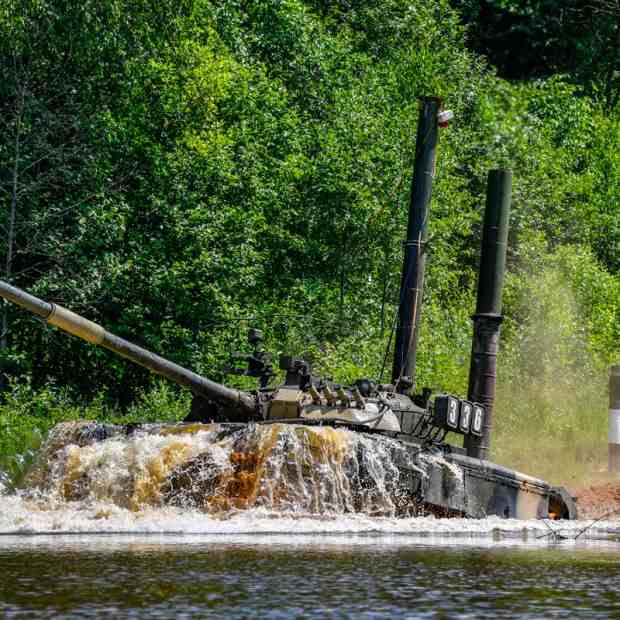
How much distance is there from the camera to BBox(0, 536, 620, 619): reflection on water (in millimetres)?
13055

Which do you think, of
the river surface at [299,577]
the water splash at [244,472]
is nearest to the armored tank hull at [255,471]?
the water splash at [244,472]

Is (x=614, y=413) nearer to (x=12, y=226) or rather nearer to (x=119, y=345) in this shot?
(x=119, y=345)

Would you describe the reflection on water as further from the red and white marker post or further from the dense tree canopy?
the dense tree canopy

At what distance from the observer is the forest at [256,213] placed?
3281 cm

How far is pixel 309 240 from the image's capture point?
123 feet

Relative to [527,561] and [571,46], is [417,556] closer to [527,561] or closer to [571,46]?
[527,561]

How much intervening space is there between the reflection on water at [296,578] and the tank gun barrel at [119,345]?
3.17m

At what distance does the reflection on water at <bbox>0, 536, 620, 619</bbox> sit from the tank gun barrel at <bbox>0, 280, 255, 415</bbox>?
317 centimetres

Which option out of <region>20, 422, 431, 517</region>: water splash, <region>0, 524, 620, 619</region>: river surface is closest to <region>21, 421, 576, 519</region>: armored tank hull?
<region>20, 422, 431, 517</region>: water splash

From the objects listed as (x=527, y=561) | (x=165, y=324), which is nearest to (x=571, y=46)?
(x=165, y=324)

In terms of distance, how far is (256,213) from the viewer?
35.5 metres

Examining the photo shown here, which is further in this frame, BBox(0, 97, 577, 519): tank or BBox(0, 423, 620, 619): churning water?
BBox(0, 97, 577, 519): tank

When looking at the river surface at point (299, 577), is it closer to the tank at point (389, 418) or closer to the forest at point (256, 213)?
the tank at point (389, 418)

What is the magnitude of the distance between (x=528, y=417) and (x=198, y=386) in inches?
531
